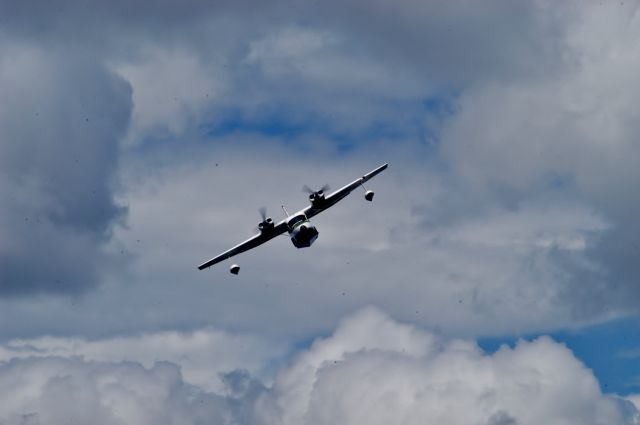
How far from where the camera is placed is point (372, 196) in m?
196

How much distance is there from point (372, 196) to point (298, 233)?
12.2 m

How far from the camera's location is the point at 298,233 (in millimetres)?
197875
